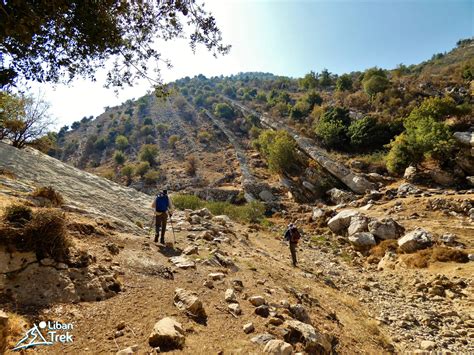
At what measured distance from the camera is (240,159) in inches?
1582

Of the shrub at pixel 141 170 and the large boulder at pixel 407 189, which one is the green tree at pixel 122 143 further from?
the large boulder at pixel 407 189

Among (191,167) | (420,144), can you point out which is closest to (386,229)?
(420,144)

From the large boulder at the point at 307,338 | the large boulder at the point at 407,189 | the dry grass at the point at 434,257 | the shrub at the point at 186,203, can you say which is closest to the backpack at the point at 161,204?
the large boulder at the point at 307,338

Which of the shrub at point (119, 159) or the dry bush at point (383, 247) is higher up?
the shrub at point (119, 159)

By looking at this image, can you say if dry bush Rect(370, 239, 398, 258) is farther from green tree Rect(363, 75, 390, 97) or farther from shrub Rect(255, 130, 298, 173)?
green tree Rect(363, 75, 390, 97)

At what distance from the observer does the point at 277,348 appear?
371 cm

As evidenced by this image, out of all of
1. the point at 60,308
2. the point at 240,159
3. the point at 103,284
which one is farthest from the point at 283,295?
the point at 240,159

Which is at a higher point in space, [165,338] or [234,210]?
[165,338]

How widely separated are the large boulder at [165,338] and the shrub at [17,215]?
2.92m

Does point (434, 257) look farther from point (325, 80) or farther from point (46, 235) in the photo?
point (325, 80)

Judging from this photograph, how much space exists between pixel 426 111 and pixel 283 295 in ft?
75.4

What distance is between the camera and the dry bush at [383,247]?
1246cm

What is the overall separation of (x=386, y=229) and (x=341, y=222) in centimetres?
317

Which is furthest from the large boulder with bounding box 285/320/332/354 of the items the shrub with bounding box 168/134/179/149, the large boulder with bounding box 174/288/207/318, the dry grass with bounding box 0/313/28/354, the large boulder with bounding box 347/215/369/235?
the shrub with bounding box 168/134/179/149
